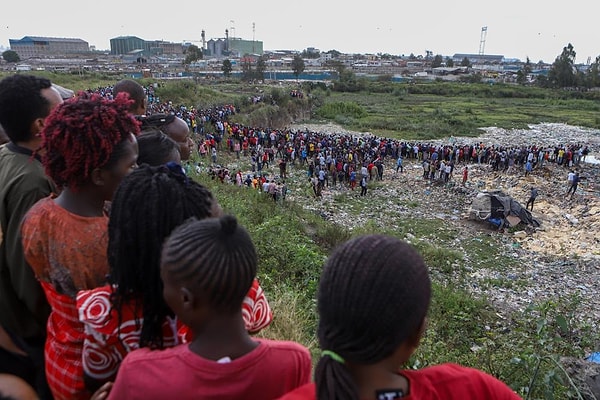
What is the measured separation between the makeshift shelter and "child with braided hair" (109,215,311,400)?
13.7m

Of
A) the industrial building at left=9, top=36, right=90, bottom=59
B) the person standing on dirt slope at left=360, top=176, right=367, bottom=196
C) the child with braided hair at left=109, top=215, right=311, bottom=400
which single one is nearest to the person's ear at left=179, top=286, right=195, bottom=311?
the child with braided hair at left=109, top=215, right=311, bottom=400

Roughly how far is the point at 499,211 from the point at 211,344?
14.0 meters

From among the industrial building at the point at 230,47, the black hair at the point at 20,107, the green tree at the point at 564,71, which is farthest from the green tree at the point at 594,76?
the industrial building at the point at 230,47

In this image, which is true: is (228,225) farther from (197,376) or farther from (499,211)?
(499,211)

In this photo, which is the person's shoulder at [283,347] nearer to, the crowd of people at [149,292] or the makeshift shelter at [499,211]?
the crowd of people at [149,292]

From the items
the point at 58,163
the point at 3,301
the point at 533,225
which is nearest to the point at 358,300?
the point at 58,163

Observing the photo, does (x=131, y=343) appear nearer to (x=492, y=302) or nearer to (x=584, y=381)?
(x=584, y=381)

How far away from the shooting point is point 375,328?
1.13m

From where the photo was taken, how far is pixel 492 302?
8914 mm

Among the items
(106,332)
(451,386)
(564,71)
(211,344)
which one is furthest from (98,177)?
(564,71)

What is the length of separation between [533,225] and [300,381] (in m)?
14.5

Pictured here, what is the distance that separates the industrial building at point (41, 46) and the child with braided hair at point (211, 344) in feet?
335

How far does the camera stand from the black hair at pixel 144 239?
156 cm

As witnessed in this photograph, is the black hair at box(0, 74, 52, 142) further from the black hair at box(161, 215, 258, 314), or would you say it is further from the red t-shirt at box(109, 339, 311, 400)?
the red t-shirt at box(109, 339, 311, 400)
